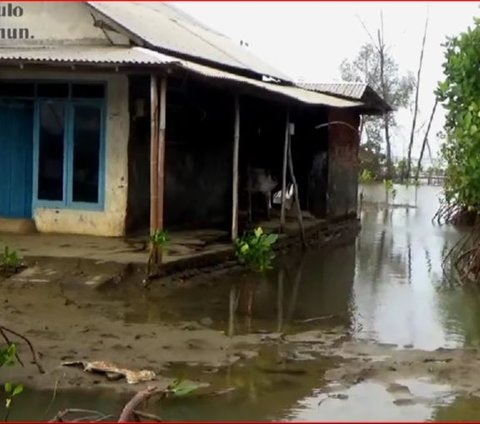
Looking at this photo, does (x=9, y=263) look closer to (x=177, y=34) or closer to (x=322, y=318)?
(x=322, y=318)

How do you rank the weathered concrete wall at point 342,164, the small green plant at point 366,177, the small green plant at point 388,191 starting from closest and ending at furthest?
the weathered concrete wall at point 342,164, the small green plant at point 388,191, the small green plant at point 366,177

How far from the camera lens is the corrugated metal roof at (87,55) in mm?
11459

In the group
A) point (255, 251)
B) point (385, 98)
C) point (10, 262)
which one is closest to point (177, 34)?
point (255, 251)

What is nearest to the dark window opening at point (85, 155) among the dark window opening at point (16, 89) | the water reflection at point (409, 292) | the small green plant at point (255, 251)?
the dark window opening at point (16, 89)

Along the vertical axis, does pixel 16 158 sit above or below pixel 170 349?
above

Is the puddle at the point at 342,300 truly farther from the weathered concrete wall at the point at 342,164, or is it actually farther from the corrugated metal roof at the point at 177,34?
the corrugated metal roof at the point at 177,34

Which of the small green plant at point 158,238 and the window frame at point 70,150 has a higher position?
the window frame at point 70,150

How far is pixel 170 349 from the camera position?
835 centimetres

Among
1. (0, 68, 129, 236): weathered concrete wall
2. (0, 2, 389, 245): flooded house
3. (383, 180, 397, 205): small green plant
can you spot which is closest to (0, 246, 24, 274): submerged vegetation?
(0, 2, 389, 245): flooded house

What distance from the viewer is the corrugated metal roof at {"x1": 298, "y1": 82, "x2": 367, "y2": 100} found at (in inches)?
846

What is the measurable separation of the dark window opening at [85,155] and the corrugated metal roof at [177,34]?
4.81 ft

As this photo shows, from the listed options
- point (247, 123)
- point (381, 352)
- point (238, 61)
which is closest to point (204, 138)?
point (247, 123)

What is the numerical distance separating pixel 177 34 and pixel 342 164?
6016 mm

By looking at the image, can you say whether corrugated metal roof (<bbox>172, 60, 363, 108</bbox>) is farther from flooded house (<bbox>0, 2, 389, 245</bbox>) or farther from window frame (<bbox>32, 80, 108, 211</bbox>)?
window frame (<bbox>32, 80, 108, 211</bbox>)
